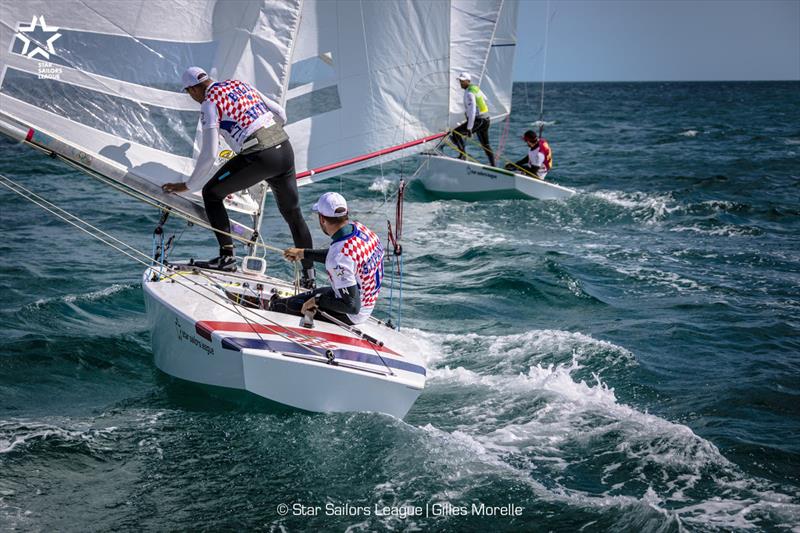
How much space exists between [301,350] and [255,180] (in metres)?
1.58

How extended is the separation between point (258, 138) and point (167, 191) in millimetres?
837

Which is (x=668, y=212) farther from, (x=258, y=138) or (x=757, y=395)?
(x=258, y=138)

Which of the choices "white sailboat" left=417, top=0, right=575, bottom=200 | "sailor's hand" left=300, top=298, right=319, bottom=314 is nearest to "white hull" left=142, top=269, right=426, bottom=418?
"sailor's hand" left=300, top=298, right=319, bottom=314

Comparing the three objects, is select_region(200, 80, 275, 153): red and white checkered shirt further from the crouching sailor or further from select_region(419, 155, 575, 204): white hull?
select_region(419, 155, 575, 204): white hull

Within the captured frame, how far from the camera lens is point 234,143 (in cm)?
697

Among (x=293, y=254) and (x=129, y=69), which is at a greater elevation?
(x=129, y=69)

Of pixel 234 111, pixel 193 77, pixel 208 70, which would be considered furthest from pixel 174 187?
pixel 208 70

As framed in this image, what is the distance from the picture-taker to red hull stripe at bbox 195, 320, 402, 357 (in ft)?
20.4

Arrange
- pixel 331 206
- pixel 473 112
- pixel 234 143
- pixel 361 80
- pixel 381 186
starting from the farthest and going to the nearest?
pixel 381 186 → pixel 473 112 → pixel 361 80 → pixel 234 143 → pixel 331 206

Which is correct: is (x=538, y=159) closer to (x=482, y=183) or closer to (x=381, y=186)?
(x=482, y=183)

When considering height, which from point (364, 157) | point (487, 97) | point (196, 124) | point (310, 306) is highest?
point (487, 97)

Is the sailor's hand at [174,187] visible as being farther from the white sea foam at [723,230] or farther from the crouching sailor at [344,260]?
the white sea foam at [723,230]

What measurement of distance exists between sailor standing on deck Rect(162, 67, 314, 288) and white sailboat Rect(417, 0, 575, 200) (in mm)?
6065

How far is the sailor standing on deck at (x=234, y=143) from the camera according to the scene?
674 cm
